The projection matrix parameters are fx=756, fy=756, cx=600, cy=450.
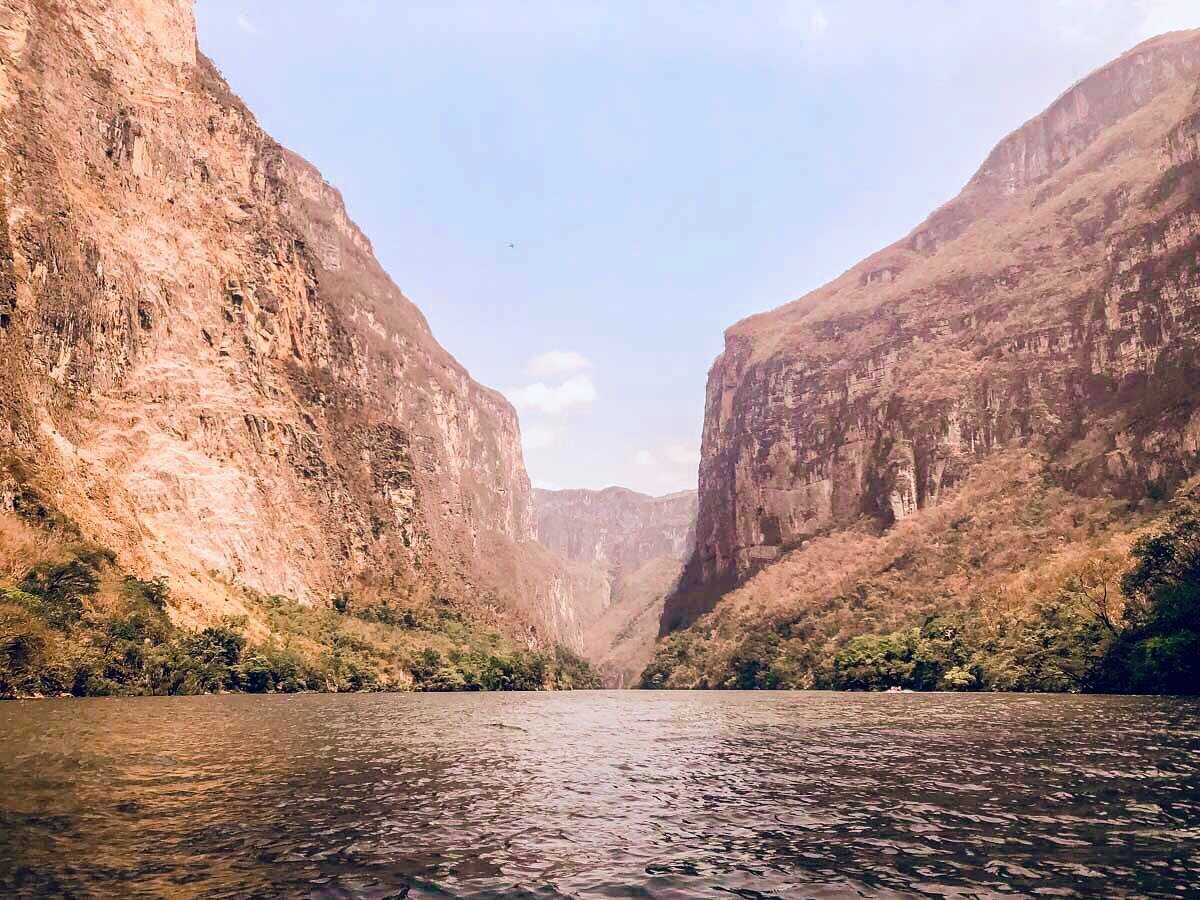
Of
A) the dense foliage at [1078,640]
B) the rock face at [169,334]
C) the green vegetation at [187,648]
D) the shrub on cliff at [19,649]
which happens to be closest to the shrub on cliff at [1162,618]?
the dense foliage at [1078,640]

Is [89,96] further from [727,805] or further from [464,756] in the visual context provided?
[727,805]

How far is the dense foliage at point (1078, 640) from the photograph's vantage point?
62.8 meters

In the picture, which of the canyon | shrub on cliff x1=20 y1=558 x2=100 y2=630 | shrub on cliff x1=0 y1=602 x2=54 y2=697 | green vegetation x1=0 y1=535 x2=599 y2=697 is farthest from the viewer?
the canyon

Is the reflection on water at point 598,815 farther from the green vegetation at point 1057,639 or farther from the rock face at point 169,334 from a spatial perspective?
the rock face at point 169,334

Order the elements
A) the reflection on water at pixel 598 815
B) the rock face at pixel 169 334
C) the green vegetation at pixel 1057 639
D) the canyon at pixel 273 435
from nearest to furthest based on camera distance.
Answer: the reflection on water at pixel 598 815, the green vegetation at pixel 1057 639, the canyon at pixel 273 435, the rock face at pixel 169 334

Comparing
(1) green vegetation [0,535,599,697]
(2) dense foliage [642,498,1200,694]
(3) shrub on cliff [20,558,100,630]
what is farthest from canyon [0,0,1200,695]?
(2) dense foliage [642,498,1200,694]

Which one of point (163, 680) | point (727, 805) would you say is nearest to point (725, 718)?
point (727, 805)

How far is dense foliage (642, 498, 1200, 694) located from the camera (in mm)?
62844

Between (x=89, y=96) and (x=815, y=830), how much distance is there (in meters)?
147

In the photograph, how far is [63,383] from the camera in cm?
9862

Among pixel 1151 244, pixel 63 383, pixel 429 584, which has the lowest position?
pixel 429 584

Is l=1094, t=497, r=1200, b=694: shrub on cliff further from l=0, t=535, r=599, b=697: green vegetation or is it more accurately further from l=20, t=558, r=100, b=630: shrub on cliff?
l=20, t=558, r=100, b=630: shrub on cliff

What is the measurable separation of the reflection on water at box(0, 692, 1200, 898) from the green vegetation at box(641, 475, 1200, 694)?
130ft

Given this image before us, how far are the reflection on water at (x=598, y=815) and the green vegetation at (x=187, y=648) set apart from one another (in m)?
33.6
